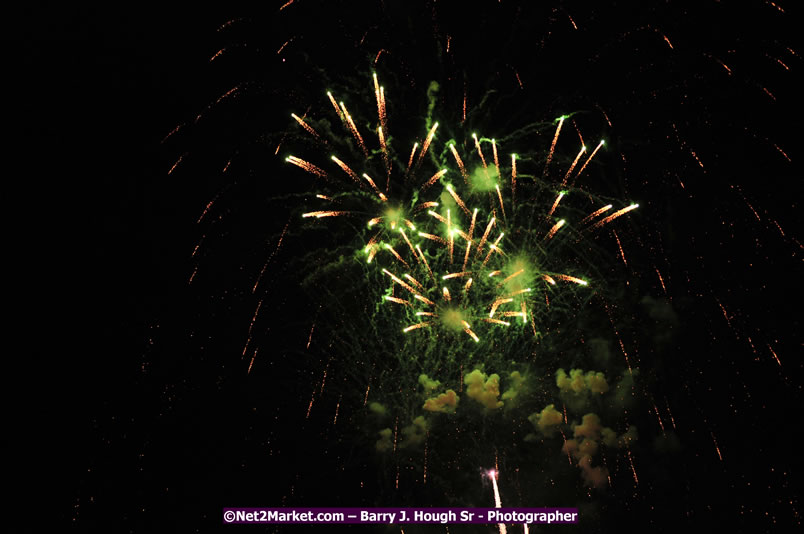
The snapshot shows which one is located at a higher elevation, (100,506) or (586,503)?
(586,503)

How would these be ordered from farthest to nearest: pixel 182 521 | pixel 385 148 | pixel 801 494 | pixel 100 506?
pixel 801 494
pixel 182 521
pixel 100 506
pixel 385 148

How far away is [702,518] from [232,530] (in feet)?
99.9

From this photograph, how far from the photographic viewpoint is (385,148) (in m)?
9.80

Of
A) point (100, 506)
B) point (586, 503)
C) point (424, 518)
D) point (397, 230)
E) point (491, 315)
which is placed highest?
point (586, 503)

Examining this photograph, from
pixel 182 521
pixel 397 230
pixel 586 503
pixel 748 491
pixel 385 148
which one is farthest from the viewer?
pixel 586 503

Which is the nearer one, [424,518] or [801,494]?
[424,518]

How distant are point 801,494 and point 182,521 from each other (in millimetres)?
32762

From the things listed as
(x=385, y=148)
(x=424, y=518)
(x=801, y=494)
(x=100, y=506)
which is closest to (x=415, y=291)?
(x=385, y=148)

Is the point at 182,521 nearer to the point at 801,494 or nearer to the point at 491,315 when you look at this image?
the point at 491,315

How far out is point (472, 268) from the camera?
11172 mm

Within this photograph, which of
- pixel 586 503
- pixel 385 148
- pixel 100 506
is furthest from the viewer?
pixel 586 503

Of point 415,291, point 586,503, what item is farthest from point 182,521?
point 586,503

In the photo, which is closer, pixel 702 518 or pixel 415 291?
pixel 415 291

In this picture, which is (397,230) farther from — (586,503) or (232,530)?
(586,503)
